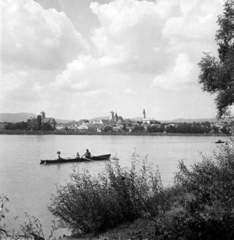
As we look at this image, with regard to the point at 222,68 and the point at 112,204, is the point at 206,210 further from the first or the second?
the point at 222,68

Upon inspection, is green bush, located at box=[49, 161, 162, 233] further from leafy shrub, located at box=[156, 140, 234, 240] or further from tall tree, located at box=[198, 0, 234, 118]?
tall tree, located at box=[198, 0, 234, 118]

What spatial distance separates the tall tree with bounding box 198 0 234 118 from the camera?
19859mm

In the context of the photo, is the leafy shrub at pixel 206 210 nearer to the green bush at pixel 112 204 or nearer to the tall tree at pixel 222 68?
the green bush at pixel 112 204

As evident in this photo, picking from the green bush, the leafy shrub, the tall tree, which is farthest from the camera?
the tall tree

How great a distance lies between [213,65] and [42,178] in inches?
805

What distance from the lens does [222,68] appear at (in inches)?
785

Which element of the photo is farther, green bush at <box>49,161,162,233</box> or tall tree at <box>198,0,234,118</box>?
tall tree at <box>198,0,234,118</box>

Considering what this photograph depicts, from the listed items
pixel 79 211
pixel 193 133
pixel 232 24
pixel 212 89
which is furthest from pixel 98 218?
pixel 193 133

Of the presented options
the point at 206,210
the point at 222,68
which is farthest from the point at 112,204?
the point at 222,68

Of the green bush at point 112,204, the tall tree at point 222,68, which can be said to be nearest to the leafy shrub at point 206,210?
the green bush at point 112,204

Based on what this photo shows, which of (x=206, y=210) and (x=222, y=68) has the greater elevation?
(x=222, y=68)

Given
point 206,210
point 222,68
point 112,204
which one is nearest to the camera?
point 206,210

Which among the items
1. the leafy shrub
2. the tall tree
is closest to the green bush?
the leafy shrub

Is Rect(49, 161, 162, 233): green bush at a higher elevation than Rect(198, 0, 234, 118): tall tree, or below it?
below
